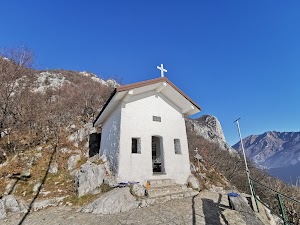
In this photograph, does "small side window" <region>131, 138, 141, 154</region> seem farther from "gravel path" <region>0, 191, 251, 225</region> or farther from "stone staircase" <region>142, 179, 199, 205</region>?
"gravel path" <region>0, 191, 251, 225</region>

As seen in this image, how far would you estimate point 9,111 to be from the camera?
52.3 ft

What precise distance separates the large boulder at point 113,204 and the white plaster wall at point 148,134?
51.2 inches

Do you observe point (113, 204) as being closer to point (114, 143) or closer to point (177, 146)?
point (114, 143)

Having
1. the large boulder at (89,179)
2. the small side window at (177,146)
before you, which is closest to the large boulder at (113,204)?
the large boulder at (89,179)

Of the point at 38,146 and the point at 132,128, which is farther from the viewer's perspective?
the point at 38,146

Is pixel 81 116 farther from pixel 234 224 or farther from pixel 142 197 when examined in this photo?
pixel 234 224

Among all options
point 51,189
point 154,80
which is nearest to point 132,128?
point 154,80

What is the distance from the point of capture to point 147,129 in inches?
410

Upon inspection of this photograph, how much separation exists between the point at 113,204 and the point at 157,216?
1984mm

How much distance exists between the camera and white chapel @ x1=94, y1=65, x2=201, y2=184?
9.48 meters

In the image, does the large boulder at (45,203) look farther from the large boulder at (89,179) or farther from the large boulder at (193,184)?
the large boulder at (193,184)

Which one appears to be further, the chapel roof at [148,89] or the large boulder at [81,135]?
the large boulder at [81,135]

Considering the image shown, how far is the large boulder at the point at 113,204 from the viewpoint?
6996 millimetres

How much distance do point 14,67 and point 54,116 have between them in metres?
5.26
